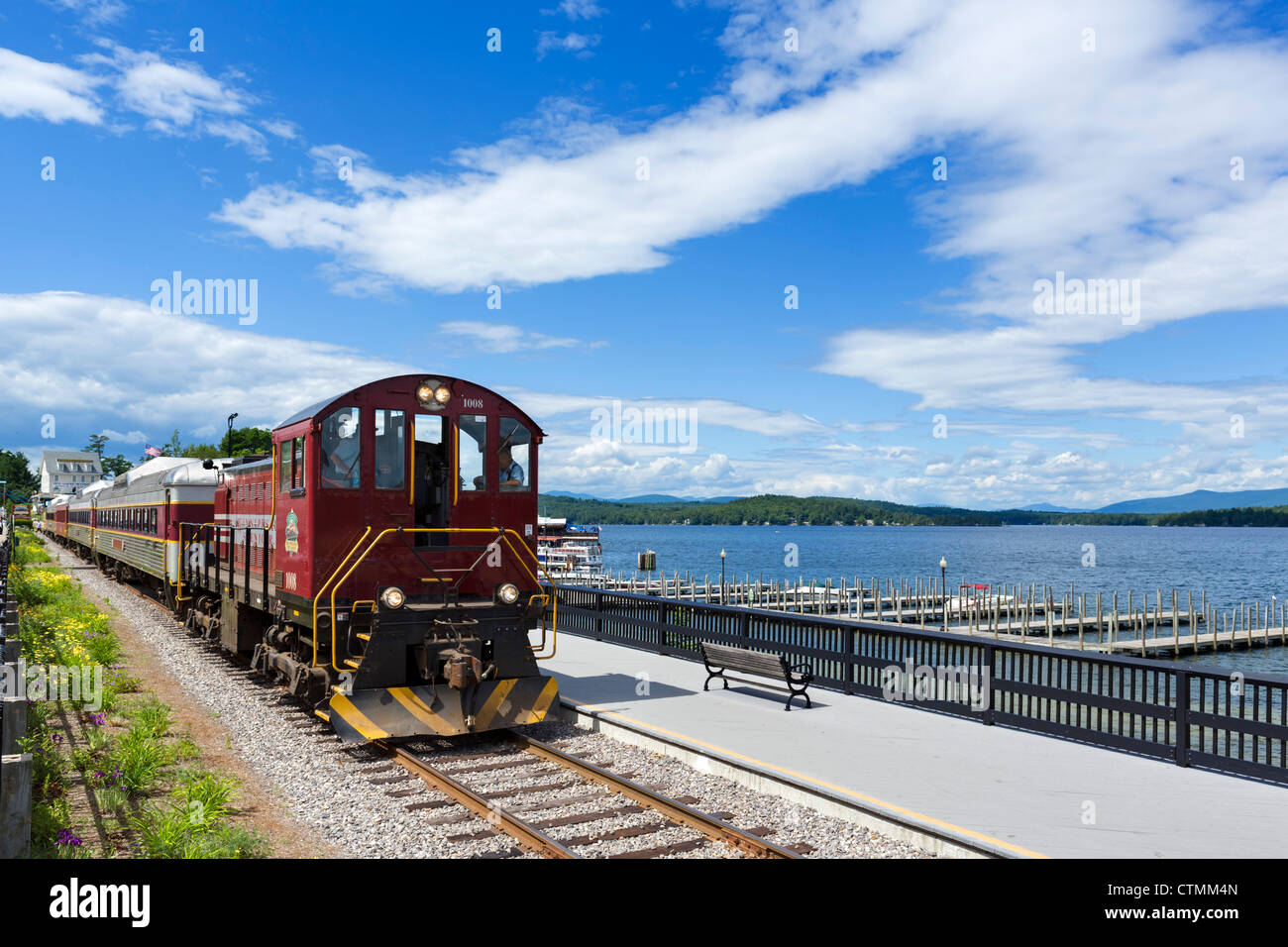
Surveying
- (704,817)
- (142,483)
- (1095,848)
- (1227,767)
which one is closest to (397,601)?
(704,817)

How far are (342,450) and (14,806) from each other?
17.7 ft

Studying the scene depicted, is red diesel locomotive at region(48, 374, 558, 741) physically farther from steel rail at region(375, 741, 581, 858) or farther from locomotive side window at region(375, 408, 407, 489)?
steel rail at region(375, 741, 581, 858)

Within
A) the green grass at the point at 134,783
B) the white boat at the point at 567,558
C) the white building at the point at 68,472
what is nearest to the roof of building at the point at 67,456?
the white building at the point at 68,472

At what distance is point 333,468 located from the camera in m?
9.89

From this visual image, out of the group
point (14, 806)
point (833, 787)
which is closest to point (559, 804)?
point (833, 787)

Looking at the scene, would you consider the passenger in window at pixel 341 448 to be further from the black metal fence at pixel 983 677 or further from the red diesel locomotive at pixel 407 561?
the black metal fence at pixel 983 677

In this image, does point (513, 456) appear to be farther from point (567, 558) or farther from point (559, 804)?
point (567, 558)

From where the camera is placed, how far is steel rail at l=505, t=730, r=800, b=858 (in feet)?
21.4

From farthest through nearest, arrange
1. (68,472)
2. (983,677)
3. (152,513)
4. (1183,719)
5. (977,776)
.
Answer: (68,472) → (152,513) → (983,677) → (1183,719) → (977,776)

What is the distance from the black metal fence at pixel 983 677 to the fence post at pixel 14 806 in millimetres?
8758

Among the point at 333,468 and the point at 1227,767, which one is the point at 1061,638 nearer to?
the point at 1227,767

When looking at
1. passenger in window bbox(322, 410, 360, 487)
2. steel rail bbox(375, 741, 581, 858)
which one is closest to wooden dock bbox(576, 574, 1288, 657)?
passenger in window bbox(322, 410, 360, 487)

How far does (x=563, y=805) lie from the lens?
7789mm
